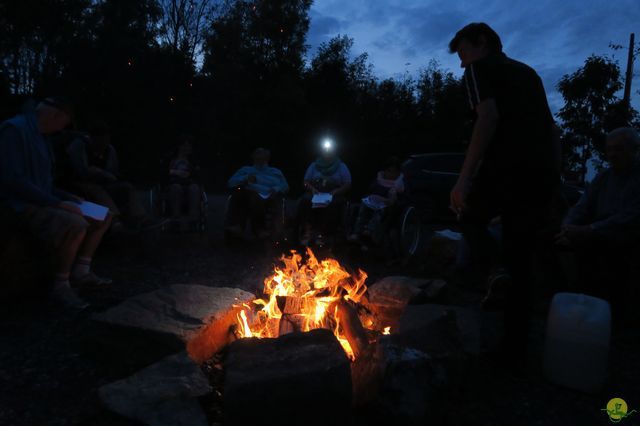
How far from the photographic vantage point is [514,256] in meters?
2.54

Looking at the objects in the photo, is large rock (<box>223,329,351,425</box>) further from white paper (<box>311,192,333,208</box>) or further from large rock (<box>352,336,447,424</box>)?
white paper (<box>311,192,333,208</box>)

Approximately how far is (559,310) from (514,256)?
1.37 feet

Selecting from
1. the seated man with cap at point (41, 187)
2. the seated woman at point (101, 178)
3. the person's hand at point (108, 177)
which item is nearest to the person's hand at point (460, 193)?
the seated man with cap at point (41, 187)

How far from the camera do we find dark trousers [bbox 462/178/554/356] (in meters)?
2.52

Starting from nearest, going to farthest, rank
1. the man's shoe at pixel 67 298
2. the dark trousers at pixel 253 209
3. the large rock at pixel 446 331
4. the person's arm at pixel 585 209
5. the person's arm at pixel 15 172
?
the large rock at pixel 446 331 < the person's arm at pixel 15 172 < the man's shoe at pixel 67 298 < the person's arm at pixel 585 209 < the dark trousers at pixel 253 209

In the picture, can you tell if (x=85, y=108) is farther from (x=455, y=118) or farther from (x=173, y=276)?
(x=455, y=118)

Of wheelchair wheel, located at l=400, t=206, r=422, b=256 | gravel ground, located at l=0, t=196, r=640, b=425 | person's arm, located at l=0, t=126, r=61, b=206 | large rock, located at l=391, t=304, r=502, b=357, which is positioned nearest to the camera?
gravel ground, located at l=0, t=196, r=640, b=425

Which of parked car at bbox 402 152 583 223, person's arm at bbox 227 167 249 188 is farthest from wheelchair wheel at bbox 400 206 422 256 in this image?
parked car at bbox 402 152 583 223

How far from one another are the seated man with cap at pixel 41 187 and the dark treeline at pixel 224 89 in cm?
1214

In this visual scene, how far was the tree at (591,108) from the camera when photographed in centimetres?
1313

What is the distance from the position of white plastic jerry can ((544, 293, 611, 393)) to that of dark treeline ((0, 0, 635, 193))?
12.5 metres

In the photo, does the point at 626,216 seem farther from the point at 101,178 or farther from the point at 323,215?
the point at 101,178

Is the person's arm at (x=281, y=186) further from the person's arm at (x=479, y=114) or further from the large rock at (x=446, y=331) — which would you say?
the person's arm at (x=479, y=114)

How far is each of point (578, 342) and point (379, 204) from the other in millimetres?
3381
